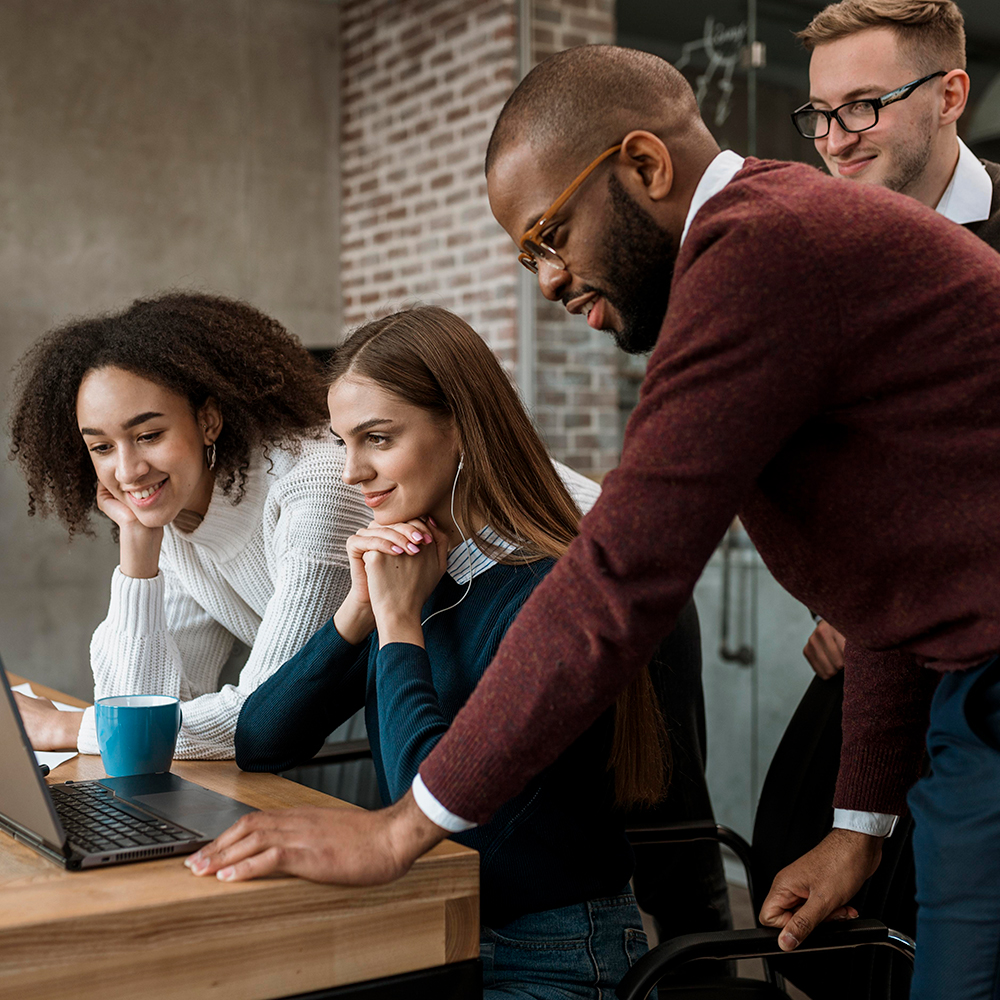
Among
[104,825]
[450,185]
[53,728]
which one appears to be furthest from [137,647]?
[450,185]

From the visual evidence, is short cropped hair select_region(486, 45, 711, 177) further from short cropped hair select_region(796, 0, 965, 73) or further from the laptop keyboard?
short cropped hair select_region(796, 0, 965, 73)

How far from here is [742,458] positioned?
944 millimetres

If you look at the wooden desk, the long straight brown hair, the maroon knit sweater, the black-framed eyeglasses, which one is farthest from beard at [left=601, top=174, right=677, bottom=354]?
the black-framed eyeglasses

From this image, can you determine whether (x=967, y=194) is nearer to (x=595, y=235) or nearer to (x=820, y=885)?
(x=595, y=235)

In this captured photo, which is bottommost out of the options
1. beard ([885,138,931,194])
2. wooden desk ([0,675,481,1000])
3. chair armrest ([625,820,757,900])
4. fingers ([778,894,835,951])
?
chair armrest ([625,820,757,900])

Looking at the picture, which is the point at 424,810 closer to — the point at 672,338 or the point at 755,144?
the point at 672,338

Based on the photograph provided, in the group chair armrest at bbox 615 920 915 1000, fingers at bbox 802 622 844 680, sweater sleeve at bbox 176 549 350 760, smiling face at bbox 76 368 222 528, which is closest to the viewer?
chair armrest at bbox 615 920 915 1000

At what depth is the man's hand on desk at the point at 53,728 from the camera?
1.66 metres

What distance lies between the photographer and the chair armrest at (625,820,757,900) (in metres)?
1.67

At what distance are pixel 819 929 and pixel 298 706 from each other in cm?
71

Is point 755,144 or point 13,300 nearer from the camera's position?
point 755,144

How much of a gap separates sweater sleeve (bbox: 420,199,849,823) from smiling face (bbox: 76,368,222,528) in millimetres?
1124

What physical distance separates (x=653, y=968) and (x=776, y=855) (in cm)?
53

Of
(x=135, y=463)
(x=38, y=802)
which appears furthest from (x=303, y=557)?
(x=38, y=802)
